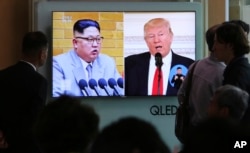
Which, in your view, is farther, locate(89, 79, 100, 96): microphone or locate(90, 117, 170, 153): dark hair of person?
locate(89, 79, 100, 96): microphone

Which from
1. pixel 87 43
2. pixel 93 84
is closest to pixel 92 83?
pixel 93 84

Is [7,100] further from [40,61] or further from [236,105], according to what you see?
[236,105]

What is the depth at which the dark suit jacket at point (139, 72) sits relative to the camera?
6.56 meters

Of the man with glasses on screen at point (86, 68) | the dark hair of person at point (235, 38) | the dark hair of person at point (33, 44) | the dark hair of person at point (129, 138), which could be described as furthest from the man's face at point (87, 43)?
the dark hair of person at point (129, 138)

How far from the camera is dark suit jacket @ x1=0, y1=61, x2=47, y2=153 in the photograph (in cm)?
426

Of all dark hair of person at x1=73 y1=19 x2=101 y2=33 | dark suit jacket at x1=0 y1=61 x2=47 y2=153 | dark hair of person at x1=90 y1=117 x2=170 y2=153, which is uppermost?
dark hair of person at x1=73 y1=19 x2=101 y2=33

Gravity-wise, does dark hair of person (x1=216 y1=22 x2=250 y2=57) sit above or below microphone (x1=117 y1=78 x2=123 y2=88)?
above

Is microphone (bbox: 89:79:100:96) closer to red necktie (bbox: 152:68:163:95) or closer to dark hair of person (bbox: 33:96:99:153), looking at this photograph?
red necktie (bbox: 152:68:163:95)

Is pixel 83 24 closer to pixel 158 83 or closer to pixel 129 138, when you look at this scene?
pixel 158 83

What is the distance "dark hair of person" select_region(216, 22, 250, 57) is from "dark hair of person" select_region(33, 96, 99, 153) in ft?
6.02

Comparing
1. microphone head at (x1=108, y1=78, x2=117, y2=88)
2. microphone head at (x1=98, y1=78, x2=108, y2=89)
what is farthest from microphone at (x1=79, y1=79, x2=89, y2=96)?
microphone head at (x1=108, y1=78, x2=117, y2=88)

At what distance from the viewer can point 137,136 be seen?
1.87m

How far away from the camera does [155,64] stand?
6598mm

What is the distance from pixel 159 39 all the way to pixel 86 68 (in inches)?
32.9
